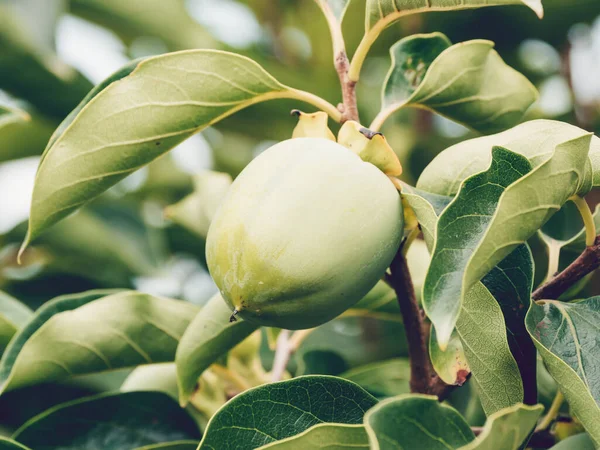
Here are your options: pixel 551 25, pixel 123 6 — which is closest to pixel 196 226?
pixel 123 6

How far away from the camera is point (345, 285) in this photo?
0.71 meters

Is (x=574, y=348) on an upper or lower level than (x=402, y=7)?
lower

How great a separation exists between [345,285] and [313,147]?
0.16 meters

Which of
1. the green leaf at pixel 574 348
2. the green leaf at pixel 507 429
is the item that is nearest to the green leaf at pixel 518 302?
the green leaf at pixel 574 348

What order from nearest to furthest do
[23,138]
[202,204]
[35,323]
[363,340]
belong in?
[35,323] < [202,204] < [23,138] < [363,340]

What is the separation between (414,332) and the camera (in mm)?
863

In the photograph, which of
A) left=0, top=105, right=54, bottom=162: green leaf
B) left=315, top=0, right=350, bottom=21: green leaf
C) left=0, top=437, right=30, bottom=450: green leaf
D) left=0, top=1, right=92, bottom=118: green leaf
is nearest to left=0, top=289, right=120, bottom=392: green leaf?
left=0, top=437, right=30, bottom=450: green leaf

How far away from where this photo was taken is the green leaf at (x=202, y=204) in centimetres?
144

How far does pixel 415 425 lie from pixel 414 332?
274 millimetres

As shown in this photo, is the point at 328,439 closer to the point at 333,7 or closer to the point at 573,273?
the point at 573,273

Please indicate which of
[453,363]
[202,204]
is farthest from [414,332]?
[202,204]

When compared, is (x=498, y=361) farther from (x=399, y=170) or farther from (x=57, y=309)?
(x=57, y=309)

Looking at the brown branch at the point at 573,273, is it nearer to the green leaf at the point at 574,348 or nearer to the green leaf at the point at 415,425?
the green leaf at the point at 574,348

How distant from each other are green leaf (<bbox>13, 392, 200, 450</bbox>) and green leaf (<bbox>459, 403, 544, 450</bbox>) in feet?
2.04
